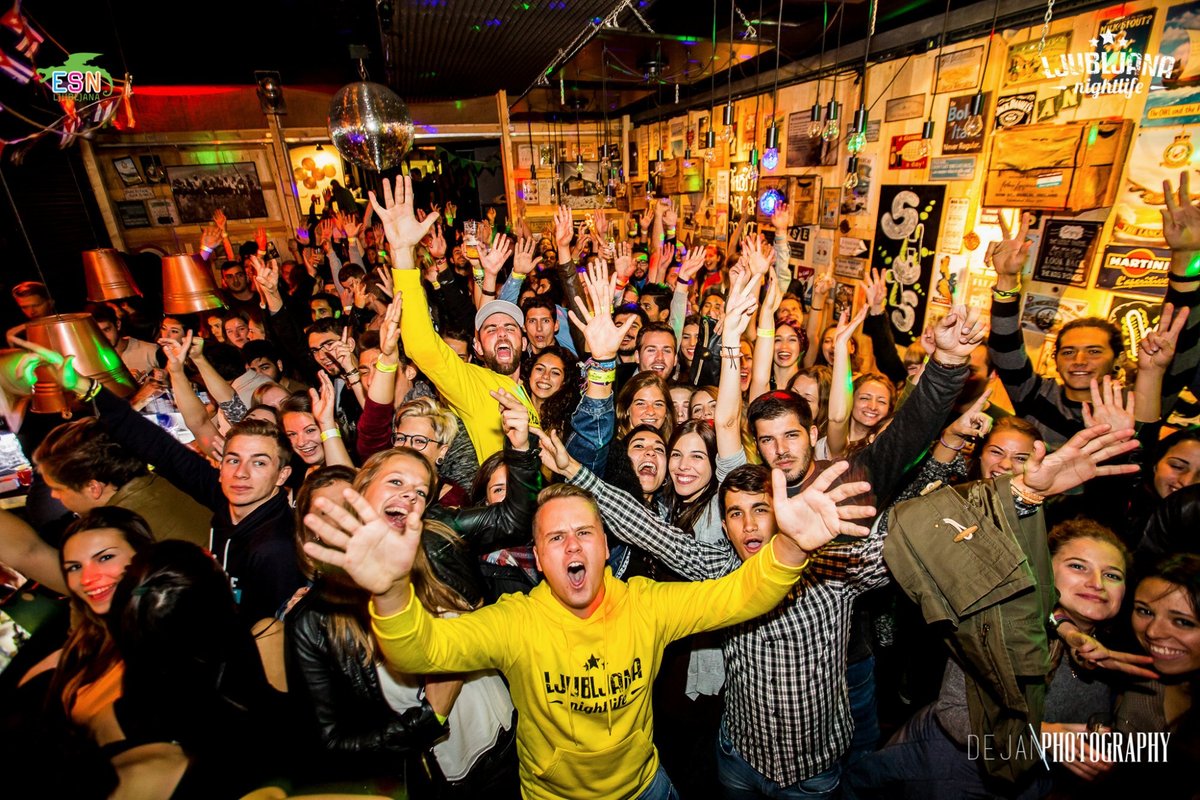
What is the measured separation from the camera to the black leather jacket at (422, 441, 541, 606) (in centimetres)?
185

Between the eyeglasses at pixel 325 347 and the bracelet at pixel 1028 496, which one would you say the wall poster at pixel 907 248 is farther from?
the eyeglasses at pixel 325 347

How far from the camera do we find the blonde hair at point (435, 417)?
2512mm

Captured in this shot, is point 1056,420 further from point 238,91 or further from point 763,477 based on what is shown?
Answer: point 238,91

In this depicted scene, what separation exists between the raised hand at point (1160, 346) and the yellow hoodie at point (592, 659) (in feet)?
7.13

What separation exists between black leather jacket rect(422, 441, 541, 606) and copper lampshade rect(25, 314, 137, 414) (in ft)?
4.49

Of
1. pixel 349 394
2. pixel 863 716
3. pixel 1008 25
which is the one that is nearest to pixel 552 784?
pixel 863 716

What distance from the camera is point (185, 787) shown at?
1101 millimetres

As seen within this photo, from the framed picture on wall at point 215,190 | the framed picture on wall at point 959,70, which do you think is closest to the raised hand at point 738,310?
the framed picture on wall at point 959,70

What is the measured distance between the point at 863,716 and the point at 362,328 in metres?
4.72

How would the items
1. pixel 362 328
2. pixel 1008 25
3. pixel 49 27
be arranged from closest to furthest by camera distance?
1. pixel 1008 25
2. pixel 49 27
3. pixel 362 328

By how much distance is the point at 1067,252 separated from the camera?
139 inches

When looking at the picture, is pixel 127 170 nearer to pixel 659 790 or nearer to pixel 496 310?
pixel 496 310

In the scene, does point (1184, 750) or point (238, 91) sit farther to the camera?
point (238, 91)

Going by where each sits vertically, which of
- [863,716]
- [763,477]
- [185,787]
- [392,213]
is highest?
Answer: [392,213]
